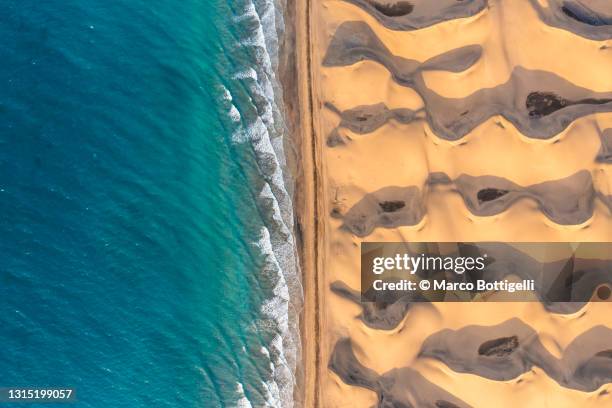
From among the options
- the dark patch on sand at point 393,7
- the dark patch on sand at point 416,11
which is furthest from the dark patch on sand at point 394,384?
the dark patch on sand at point 393,7

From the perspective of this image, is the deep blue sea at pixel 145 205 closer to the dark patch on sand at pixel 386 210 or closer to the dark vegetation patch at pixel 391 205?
the dark patch on sand at pixel 386 210

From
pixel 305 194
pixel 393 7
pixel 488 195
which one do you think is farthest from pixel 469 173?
pixel 393 7

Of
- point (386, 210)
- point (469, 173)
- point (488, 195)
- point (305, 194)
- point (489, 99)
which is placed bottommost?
point (386, 210)

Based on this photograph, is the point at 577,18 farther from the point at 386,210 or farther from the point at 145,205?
the point at 145,205

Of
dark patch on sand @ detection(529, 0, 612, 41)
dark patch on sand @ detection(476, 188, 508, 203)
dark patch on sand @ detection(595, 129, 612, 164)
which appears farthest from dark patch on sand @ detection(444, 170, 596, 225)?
dark patch on sand @ detection(529, 0, 612, 41)

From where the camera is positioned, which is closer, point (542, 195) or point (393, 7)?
point (542, 195)

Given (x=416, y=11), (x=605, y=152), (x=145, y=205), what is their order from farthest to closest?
(x=145, y=205)
(x=416, y=11)
(x=605, y=152)

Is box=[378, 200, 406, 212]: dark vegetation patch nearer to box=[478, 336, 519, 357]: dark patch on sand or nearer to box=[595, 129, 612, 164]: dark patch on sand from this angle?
box=[478, 336, 519, 357]: dark patch on sand

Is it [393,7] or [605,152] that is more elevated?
[393,7]
